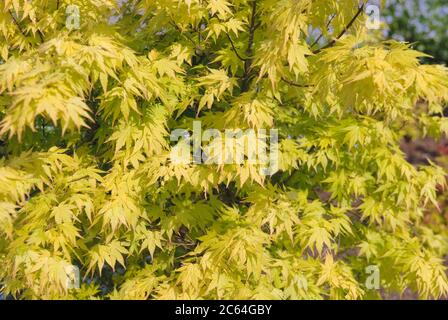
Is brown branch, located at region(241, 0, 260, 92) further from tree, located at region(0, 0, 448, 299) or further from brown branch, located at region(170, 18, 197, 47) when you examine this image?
brown branch, located at region(170, 18, 197, 47)

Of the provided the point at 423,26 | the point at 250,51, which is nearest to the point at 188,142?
the point at 250,51

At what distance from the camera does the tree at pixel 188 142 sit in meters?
2.76

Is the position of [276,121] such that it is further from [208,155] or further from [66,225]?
[66,225]

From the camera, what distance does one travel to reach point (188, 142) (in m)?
3.22

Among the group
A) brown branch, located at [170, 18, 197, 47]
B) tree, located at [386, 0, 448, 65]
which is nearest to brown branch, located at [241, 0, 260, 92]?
brown branch, located at [170, 18, 197, 47]

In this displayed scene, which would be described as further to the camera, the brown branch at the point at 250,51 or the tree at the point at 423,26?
the tree at the point at 423,26

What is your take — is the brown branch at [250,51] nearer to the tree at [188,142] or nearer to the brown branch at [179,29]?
the tree at [188,142]

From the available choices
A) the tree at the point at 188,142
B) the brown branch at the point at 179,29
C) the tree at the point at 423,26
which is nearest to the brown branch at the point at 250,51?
the tree at the point at 188,142

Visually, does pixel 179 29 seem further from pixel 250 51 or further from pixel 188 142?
pixel 188 142

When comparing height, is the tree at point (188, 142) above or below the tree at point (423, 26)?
below

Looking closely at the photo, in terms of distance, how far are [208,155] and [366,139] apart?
1.19 m

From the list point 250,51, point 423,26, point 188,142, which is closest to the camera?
point 188,142

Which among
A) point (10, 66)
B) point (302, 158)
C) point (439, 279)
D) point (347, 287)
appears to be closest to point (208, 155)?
point (302, 158)

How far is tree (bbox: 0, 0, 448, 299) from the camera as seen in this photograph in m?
2.76
